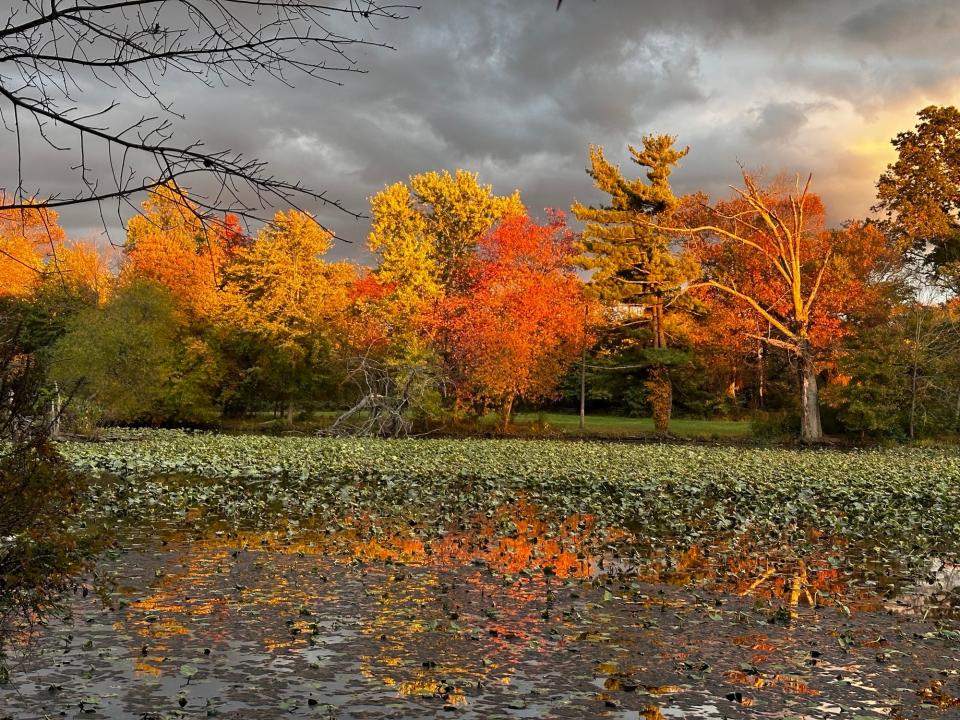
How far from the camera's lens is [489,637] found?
25.2 ft

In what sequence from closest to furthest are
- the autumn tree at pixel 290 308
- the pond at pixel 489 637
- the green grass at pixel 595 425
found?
the pond at pixel 489 637, the green grass at pixel 595 425, the autumn tree at pixel 290 308

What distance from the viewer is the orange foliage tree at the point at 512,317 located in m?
40.1

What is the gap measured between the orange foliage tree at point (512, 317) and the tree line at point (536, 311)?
0.36 ft

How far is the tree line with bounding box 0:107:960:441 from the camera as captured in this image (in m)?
37.7

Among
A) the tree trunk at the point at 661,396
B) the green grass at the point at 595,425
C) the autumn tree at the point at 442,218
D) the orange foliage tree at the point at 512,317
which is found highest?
the autumn tree at the point at 442,218

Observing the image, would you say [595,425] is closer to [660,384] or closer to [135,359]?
[660,384]

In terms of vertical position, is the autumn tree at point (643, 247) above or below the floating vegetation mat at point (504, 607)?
above

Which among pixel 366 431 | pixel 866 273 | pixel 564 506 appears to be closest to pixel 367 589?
pixel 564 506

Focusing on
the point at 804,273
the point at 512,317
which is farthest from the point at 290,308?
the point at 804,273

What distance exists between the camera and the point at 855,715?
5.84 metres

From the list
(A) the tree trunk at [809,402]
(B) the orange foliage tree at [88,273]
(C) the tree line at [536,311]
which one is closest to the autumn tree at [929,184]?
(C) the tree line at [536,311]

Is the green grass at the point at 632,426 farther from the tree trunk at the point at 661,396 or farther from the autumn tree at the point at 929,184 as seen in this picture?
the autumn tree at the point at 929,184

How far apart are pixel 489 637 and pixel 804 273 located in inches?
1477

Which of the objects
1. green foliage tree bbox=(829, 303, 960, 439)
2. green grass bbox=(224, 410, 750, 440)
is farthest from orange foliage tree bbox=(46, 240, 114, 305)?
green foliage tree bbox=(829, 303, 960, 439)
